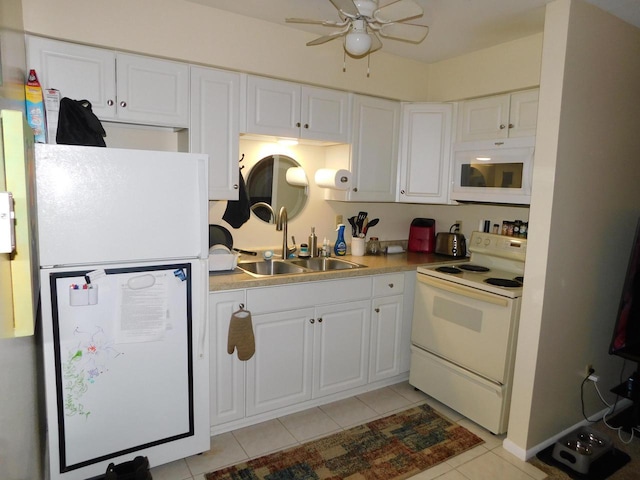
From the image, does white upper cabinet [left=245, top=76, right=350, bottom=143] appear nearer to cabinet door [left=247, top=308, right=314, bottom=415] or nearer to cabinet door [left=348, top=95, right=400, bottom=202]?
cabinet door [left=348, top=95, right=400, bottom=202]

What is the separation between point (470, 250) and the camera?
3.19m

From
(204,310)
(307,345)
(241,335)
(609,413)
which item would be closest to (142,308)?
(204,310)

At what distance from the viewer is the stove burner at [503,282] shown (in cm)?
252

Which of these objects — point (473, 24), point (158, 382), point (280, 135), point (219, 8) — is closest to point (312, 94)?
point (280, 135)

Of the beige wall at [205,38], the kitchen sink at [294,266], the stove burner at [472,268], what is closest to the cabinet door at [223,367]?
the kitchen sink at [294,266]

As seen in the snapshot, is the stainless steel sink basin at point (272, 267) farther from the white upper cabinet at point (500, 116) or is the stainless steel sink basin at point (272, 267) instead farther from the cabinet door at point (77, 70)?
the white upper cabinet at point (500, 116)

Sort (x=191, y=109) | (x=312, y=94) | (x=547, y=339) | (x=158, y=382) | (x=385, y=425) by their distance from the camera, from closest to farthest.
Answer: (x=158, y=382) → (x=547, y=339) → (x=191, y=109) → (x=385, y=425) → (x=312, y=94)

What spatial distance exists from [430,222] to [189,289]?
90.4 inches

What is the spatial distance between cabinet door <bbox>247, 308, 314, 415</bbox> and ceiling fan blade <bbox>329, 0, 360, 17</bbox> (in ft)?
5.43

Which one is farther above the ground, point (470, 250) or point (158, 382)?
point (470, 250)

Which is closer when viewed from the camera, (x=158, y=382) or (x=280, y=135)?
(x=158, y=382)

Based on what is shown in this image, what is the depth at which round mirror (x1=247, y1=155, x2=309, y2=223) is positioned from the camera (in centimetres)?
304

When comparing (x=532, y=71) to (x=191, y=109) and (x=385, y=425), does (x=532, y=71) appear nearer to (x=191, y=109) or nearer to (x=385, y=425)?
(x=191, y=109)

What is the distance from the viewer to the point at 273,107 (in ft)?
8.79
